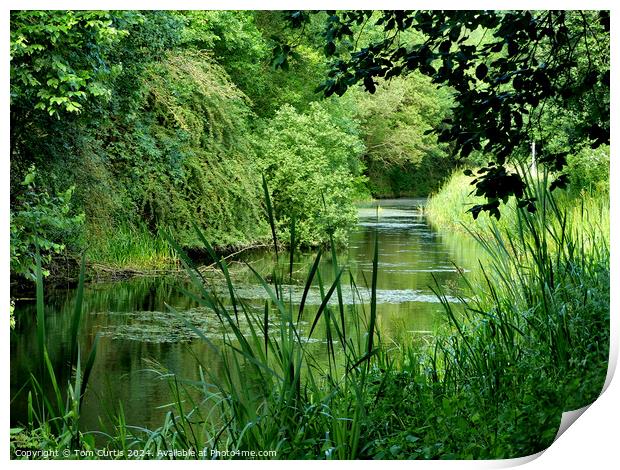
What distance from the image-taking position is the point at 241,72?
13.3 feet

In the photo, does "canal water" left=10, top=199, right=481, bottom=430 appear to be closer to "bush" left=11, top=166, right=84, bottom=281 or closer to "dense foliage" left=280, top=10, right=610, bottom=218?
"bush" left=11, top=166, right=84, bottom=281

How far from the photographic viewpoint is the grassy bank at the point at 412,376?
3.19 meters

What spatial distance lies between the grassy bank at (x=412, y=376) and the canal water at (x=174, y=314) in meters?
0.07

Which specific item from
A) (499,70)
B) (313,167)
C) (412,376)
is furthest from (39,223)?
(499,70)

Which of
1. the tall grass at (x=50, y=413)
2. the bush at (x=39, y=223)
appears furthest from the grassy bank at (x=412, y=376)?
the bush at (x=39, y=223)

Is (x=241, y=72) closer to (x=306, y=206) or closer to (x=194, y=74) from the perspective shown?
(x=194, y=74)

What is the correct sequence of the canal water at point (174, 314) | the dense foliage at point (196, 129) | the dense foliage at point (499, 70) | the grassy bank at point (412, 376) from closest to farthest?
the grassy bank at point (412, 376) → the canal water at point (174, 314) → the dense foliage at point (499, 70) → the dense foliage at point (196, 129)

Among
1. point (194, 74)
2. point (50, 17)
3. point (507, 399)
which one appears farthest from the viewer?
point (194, 74)

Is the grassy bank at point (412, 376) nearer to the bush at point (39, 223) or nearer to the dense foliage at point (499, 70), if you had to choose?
the dense foliage at point (499, 70)

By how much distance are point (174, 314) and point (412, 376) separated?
104 centimetres

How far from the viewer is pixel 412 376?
3441mm

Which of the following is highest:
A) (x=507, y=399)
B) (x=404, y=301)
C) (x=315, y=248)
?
(x=315, y=248)

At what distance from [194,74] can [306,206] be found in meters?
0.83
